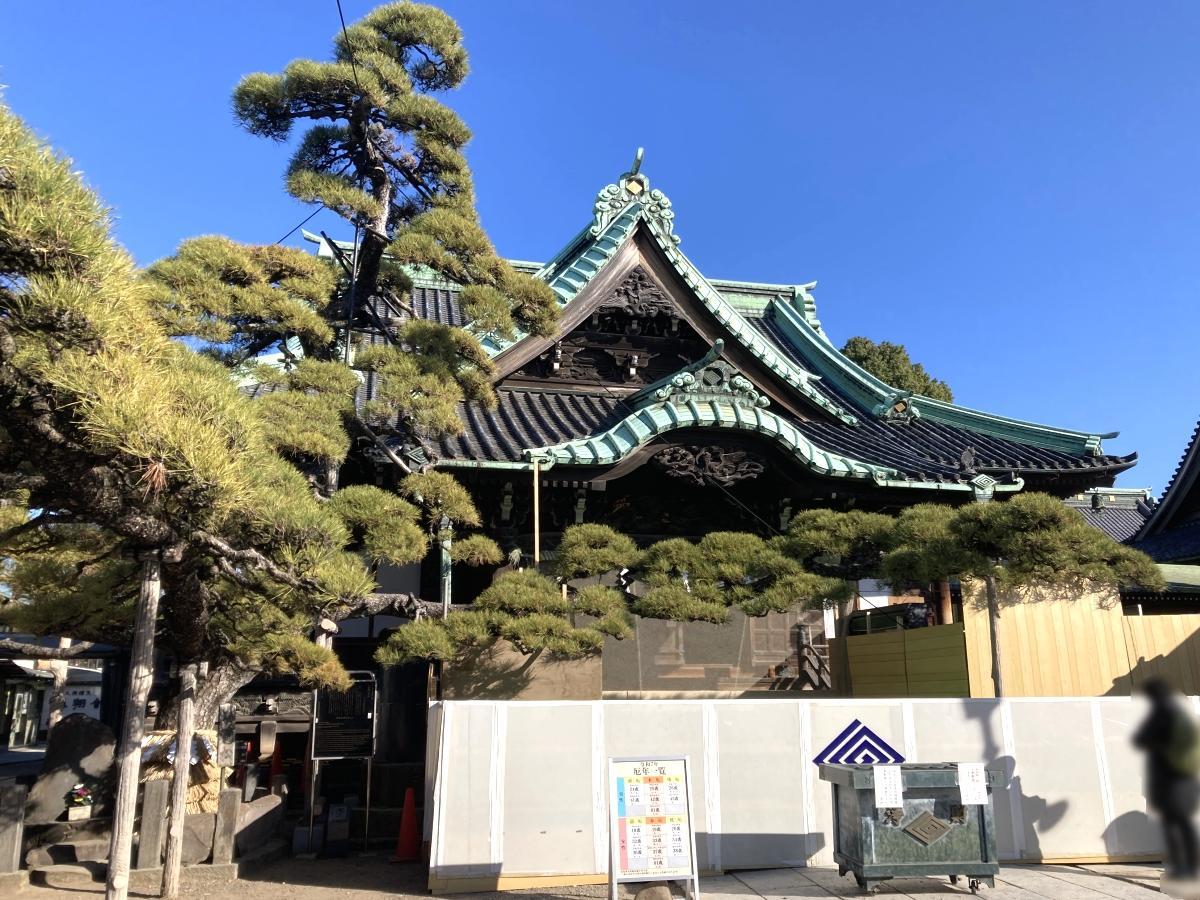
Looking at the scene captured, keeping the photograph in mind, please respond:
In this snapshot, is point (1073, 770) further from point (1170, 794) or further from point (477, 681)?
point (1170, 794)

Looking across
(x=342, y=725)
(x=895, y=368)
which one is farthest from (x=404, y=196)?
(x=895, y=368)

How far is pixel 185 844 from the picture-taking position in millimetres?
8633

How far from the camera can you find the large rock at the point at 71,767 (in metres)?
10.2

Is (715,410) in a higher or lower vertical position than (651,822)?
higher

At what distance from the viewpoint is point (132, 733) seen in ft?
20.9

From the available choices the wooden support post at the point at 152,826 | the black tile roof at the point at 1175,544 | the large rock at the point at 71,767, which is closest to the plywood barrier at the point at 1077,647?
the black tile roof at the point at 1175,544

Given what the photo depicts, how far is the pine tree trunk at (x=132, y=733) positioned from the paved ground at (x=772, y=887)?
2283mm

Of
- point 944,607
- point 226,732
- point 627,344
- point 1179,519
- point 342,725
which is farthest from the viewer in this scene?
point 1179,519

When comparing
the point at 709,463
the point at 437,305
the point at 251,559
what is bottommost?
the point at 251,559

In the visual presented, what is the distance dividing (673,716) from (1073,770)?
416cm

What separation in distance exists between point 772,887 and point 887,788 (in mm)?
1429

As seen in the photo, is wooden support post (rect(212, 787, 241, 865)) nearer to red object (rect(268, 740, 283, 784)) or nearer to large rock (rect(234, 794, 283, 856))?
large rock (rect(234, 794, 283, 856))

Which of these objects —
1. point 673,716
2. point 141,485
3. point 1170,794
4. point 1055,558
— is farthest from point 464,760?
point 1170,794

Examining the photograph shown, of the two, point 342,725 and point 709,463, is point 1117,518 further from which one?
point 342,725
